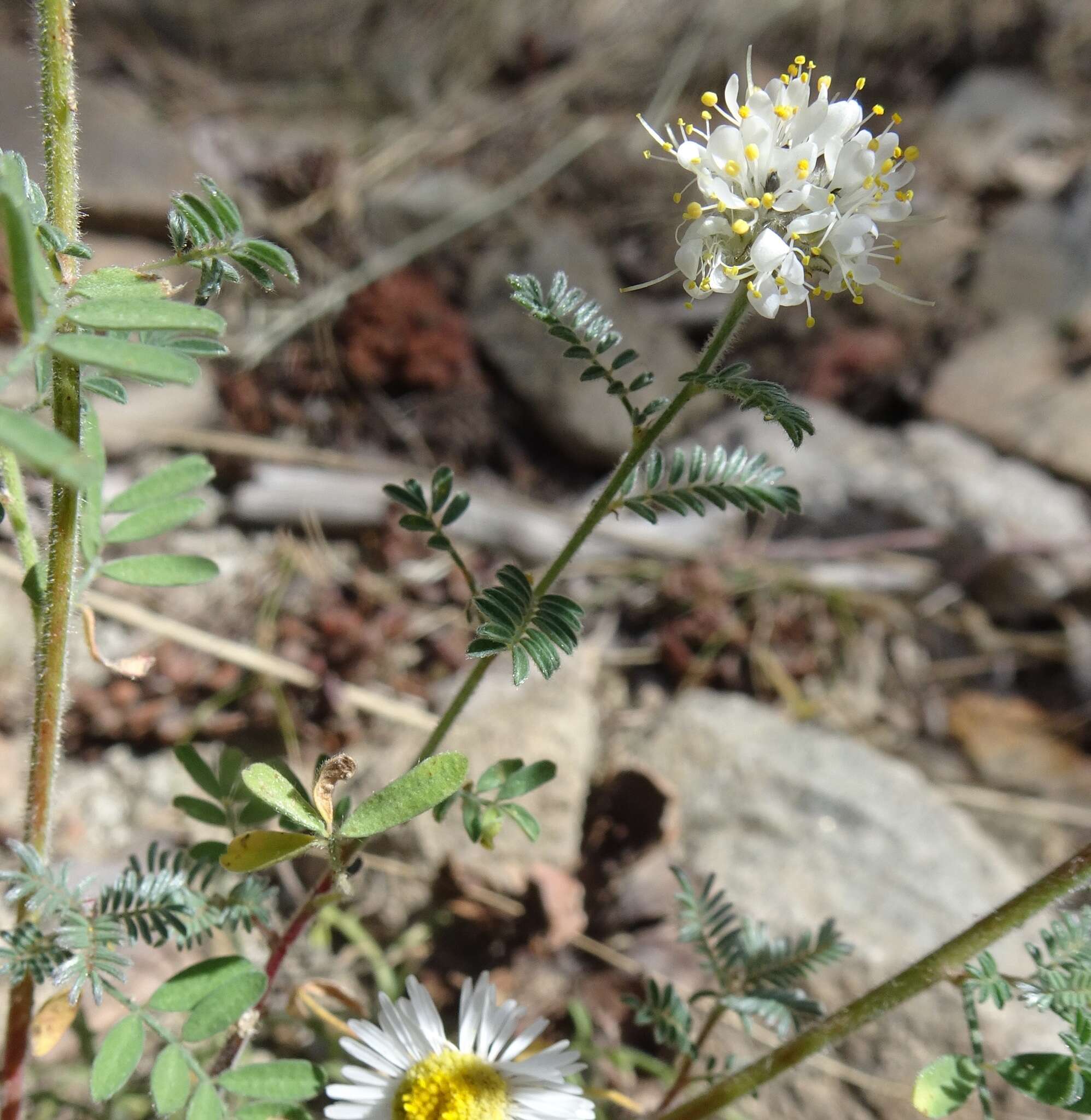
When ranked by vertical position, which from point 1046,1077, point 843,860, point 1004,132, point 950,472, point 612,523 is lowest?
point 1046,1077

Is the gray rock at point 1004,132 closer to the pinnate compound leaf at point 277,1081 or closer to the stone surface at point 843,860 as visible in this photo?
the stone surface at point 843,860

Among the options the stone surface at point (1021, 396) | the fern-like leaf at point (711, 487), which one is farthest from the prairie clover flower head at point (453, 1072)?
the stone surface at point (1021, 396)

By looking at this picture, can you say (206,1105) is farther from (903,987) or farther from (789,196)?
(789,196)

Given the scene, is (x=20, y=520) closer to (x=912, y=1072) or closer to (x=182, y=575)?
(x=182, y=575)

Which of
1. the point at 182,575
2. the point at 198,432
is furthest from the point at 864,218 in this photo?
the point at 198,432

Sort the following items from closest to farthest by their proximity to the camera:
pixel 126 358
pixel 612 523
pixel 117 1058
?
1. pixel 126 358
2. pixel 117 1058
3. pixel 612 523

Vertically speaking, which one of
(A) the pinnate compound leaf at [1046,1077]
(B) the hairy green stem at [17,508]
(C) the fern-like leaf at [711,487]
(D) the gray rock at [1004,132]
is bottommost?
(A) the pinnate compound leaf at [1046,1077]

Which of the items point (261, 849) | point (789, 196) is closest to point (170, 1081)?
point (261, 849)
